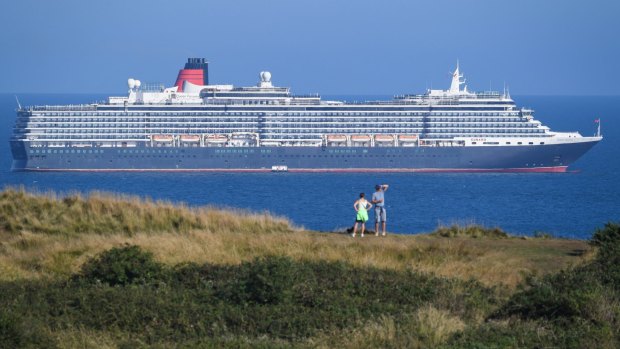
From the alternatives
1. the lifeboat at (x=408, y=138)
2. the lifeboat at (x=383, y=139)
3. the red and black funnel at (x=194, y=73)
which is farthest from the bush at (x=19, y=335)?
the red and black funnel at (x=194, y=73)

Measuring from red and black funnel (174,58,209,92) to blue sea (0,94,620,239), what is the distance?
10.9 metres

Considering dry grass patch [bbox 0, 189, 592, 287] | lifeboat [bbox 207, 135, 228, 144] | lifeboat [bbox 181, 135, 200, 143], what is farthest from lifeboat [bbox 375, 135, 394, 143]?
dry grass patch [bbox 0, 189, 592, 287]

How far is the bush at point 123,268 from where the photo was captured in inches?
494

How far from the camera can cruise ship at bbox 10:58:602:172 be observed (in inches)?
2549

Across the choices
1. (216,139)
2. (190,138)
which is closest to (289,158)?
(216,139)

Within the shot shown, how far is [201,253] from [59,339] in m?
5.05

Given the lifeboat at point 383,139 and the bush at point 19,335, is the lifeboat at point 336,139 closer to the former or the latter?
the lifeboat at point 383,139

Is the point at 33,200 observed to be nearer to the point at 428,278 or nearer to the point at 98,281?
the point at 98,281

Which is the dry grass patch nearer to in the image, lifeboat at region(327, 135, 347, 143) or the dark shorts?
the dark shorts

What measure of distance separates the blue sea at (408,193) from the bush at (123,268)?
2195 cm

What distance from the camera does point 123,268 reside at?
1259 cm

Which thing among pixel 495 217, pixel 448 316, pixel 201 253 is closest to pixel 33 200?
pixel 201 253

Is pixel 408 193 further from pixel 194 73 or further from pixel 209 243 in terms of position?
pixel 209 243

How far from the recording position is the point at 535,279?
12656mm
